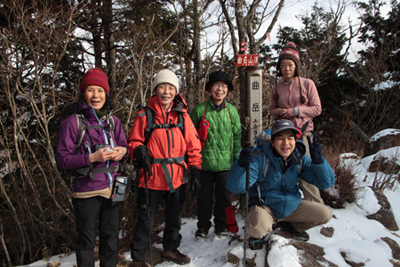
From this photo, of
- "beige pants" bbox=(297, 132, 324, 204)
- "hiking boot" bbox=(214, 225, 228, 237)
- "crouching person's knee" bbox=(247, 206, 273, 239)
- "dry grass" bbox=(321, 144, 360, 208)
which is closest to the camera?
"crouching person's knee" bbox=(247, 206, 273, 239)

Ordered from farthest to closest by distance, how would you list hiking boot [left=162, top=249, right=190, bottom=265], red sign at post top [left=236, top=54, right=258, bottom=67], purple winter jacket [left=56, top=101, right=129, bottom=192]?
red sign at post top [left=236, top=54, right=258, bottom=67] → hiking boot [left=162, top=249, right=190, bottom=265] → purple winter jacket [left=56, top=101, right=129, bottom=192]

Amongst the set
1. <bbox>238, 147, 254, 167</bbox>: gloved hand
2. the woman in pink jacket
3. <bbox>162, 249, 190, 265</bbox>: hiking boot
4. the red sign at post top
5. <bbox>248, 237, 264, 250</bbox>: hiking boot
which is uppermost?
the red sign at post top

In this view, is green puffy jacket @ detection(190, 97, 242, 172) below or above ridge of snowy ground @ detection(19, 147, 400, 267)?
above

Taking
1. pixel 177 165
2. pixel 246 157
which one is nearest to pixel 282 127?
pixel 246 157

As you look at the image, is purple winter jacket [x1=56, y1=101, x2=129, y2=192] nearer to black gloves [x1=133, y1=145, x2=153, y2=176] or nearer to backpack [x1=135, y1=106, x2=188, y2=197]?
black gloves [x1=133, y1=145, x2=153, y2=176]

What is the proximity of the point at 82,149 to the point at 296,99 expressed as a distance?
2.42 meters

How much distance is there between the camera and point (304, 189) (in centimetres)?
279

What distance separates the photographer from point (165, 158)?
2.42 metres

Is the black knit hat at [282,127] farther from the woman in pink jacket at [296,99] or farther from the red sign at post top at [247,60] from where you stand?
the red sign at post top at [247,60]

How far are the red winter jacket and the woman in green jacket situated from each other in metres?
0.40

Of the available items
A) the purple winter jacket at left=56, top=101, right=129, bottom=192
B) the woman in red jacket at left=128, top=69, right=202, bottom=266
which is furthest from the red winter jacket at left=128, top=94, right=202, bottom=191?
the purple winter jacket at left=56, top=101, right=129, bottom=192

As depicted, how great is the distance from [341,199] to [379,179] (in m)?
1.67

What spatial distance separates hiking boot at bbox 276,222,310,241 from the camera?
8.64 feet

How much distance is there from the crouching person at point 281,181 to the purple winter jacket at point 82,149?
1210 mm
